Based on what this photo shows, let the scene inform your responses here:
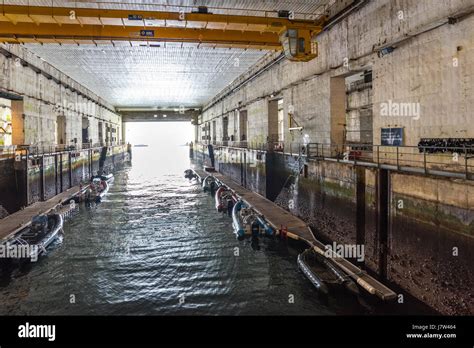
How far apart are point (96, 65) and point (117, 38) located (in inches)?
568

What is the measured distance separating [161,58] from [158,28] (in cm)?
978

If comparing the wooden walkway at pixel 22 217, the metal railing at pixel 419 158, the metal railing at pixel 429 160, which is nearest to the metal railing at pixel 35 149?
the wooden walkway at pixel 22 217

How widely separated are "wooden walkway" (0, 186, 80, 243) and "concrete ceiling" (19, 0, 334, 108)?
1167 cm

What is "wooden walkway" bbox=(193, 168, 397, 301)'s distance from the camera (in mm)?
12266

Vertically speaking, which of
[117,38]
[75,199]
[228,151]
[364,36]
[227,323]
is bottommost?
[227,323]

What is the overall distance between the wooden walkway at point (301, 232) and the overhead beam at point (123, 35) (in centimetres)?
1047

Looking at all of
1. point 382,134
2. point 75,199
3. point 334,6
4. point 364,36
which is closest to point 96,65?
point 75,199

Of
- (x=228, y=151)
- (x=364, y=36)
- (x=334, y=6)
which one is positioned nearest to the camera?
(x=364, y=36)

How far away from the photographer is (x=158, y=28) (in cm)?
1978

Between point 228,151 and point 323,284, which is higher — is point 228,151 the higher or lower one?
the higher one

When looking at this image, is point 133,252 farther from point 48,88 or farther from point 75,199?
point 48,88

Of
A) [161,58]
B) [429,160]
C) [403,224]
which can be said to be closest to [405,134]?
[429,160]

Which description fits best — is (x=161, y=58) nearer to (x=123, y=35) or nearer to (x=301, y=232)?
(x=123, y=35)

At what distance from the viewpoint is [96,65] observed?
107 feet
